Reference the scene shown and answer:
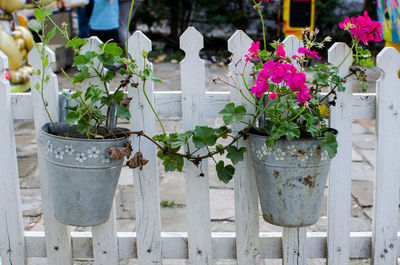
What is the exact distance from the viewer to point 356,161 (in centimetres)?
385

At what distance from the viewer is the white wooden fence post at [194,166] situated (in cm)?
197

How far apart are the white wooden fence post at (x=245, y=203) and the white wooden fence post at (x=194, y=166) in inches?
4.8

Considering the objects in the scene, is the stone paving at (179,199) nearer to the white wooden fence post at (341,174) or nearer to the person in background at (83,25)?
the white wooden fence post at (341,174)

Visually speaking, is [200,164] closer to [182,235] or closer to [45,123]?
[182,235]

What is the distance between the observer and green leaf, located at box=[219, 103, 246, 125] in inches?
70.3

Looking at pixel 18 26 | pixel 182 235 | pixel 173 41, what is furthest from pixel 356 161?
pixel 173 41

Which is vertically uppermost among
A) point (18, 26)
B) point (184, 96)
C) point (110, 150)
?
point (18, 26)

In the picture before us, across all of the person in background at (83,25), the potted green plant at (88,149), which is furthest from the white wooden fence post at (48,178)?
the person in background at (83,25)

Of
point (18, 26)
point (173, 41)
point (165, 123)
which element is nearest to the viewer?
point (165, 123)

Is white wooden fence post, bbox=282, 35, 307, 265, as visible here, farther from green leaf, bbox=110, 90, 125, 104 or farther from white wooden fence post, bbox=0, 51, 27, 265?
white wooden fence post, bbox=0, 51, 27, 265

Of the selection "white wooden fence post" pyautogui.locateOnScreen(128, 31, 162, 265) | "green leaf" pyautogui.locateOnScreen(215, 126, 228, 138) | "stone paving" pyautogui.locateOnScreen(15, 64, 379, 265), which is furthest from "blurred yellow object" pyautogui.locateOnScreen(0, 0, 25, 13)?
"green leaf" pyautogui.locateOnScreen(215, 126, 228, 138)

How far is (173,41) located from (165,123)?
4937 mm

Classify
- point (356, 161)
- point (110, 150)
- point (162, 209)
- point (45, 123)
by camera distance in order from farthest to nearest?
1. point (356, 161)
2. point (162, 209)
3. point (45, 123)
4. point (110, 150)

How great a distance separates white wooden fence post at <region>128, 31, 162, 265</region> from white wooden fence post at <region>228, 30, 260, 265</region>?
12.8 inches
